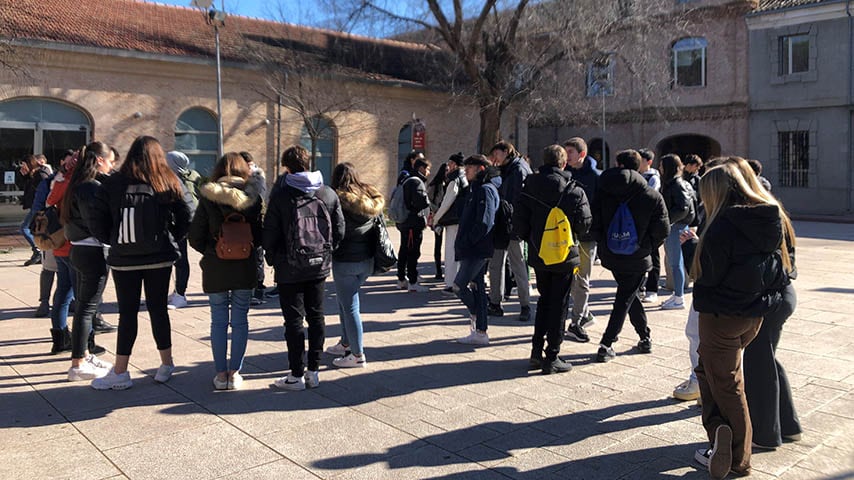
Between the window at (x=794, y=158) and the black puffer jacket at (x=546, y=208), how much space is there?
24.1 meters

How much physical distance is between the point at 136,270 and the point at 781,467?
434cm

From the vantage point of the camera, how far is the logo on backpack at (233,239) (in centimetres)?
504

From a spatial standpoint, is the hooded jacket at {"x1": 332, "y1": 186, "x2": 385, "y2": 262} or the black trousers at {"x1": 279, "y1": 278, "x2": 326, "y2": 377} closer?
the black trousers at {"x1": 279, "y1": 278, "x2": 326, "y2": 377}

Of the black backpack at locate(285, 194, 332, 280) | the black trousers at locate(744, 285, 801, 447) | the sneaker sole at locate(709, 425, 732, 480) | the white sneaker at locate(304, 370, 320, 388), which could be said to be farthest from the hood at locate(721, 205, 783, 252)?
the white sneaker at locate(304, 370, 320, 388)

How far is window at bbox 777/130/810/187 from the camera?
86.7ft

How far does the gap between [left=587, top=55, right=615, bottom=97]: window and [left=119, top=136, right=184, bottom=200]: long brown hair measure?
20099mm

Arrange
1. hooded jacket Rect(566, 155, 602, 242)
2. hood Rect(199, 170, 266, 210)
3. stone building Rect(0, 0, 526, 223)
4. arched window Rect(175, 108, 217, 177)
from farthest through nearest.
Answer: arched window Rect(175, 108, 217, 177) < stone building Rect(0, 0, 526, 223) < hooded jacket Rect(566, 155, 602, 242) < hood Rect(199, 170, 266, 210)

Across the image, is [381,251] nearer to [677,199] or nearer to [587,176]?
[587,176]

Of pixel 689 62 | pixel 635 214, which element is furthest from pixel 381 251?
pixel 689 62

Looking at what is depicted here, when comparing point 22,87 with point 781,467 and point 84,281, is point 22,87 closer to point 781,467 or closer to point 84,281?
point 84,281

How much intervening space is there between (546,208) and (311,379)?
2.29 m

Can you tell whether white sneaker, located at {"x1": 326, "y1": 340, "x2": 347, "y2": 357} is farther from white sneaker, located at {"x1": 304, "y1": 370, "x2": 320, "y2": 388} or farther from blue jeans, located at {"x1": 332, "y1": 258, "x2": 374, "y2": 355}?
white sneaker, located at {"x1": 304, "y1": 370, "x2": 320, "y2": 388}

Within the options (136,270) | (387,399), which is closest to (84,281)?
(136,270)

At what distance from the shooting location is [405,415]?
4816 mm
